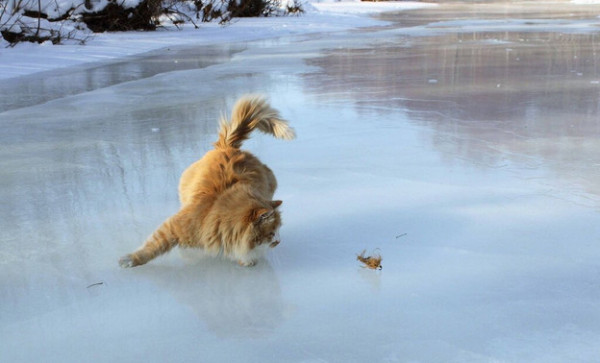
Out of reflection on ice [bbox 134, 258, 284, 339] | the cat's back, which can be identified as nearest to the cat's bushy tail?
the cat's back

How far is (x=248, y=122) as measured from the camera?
9.61 ft

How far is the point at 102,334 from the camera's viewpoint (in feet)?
6.36

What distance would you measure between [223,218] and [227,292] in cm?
26

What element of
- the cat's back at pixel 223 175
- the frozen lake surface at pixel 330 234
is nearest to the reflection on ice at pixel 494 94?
the frozen lake surface at pixel 330 234

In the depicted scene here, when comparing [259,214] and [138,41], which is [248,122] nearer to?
[259,214]

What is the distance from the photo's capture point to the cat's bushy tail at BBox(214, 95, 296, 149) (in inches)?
112

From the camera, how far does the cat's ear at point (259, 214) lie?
2.21 m

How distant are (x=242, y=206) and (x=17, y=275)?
2.71 feet

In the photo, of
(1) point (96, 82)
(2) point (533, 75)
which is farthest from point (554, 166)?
(1) point (96, 82)

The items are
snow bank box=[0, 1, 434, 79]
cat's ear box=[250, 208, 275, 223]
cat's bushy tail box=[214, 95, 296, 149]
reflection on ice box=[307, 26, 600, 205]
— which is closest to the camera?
cat's ear box=[250, 208, 275, 223]

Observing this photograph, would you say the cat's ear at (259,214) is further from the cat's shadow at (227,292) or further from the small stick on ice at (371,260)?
the small stick on ice at (371,260)

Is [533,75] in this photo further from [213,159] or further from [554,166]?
[213,159]

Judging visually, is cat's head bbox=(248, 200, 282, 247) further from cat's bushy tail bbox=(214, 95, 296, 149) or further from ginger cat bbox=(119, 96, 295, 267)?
cat's bushy tail bbox=(214, 95, 296, 149)

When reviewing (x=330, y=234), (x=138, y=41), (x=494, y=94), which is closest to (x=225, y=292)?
(x=330, y=234)
